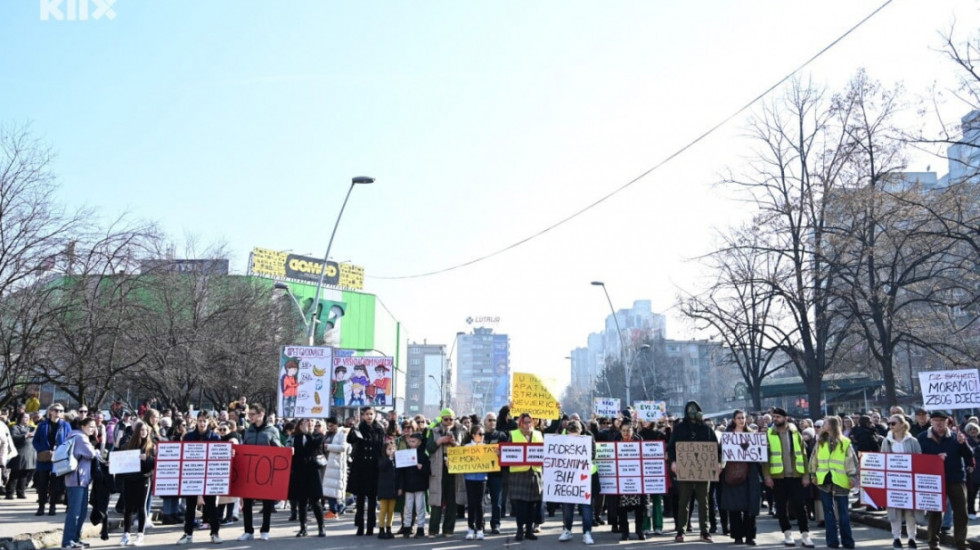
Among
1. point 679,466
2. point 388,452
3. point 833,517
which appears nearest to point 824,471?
point 833,517

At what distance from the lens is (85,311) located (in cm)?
2484

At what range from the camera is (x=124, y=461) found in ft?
42.6

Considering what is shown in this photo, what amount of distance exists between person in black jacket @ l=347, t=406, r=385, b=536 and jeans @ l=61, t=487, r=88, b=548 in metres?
4.22

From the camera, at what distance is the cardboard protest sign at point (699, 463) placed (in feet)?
44.4

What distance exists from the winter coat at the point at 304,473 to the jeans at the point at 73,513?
3.33 meters

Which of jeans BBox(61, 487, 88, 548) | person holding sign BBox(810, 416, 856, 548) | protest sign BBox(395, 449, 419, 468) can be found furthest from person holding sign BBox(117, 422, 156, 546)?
person holding sign BBox(810, 416, 856, 548)

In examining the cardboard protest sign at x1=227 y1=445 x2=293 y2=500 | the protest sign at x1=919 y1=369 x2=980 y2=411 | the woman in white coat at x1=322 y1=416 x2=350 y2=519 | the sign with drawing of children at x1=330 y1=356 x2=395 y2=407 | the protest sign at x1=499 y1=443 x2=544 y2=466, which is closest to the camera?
the cardboard protest sign at x1=227 y1=445 x2=293 y2=500

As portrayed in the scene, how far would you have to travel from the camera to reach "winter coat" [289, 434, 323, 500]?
14.7 meters

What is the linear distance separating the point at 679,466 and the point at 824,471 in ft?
7.19

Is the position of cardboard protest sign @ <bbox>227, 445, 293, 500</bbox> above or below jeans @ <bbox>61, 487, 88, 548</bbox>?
above

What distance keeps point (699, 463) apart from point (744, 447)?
76cm

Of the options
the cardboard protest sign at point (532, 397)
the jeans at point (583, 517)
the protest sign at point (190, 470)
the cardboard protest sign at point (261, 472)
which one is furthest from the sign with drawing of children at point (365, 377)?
the jeans at point (583, 517)

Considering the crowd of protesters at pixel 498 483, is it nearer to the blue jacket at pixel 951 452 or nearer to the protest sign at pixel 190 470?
the blue jacket at pixel 951 452

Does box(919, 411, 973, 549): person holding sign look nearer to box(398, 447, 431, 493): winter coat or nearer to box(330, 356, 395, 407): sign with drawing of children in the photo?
box(398, 447, 431, 493): winter coat
